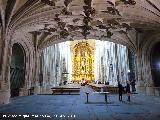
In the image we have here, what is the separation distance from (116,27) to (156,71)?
504cm

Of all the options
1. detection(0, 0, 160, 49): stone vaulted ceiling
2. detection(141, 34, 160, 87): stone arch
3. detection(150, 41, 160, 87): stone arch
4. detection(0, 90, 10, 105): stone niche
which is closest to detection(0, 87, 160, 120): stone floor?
detection(0, 90, 10, 105): stone niche

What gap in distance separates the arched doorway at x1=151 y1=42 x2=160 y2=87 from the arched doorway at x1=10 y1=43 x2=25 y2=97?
420 inches

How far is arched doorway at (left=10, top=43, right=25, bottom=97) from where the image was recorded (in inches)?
659

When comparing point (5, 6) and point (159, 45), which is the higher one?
point (5, 6)

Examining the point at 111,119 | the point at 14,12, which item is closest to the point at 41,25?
the point at 14,12

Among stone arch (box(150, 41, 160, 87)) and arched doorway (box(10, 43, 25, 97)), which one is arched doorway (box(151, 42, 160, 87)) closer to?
stone arch (box(150, 41, 160, 87))

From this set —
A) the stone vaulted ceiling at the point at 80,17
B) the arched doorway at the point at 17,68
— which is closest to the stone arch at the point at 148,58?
the stone vaulted ceiling at the point at 80,17

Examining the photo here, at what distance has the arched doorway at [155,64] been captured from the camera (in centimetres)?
1742

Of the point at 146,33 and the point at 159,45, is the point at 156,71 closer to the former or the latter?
the point at 159,45

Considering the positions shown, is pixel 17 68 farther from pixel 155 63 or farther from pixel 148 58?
pixel 155 63

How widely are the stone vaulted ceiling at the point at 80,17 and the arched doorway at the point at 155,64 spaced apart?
1.79 metres

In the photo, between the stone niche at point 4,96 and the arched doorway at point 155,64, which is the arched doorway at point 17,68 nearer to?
the stone niche at point 4,96

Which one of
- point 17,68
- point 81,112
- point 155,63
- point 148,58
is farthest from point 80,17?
point 81,112

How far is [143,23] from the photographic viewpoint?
47.6 ft
